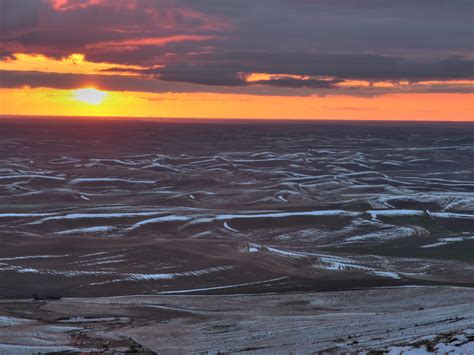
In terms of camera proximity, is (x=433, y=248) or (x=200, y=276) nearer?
(x=200, y=276)

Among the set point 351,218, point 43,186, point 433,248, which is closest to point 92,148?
point 43,186

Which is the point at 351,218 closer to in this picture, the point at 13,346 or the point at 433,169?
the point at 13,346

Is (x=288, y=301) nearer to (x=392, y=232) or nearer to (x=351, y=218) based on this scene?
(x=392, y=232)

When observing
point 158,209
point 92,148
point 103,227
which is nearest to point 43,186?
point 158,209

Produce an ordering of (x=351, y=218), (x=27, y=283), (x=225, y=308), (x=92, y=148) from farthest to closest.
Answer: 1. (x=92, y=148)
2. (x=351, y=218)
3. (x=27, y=283)
4. (x=225, y=308)

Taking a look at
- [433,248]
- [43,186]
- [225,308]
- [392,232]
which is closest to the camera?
[225,308]

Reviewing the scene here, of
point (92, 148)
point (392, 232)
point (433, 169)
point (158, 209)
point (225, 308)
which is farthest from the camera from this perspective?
point (92, 148)
